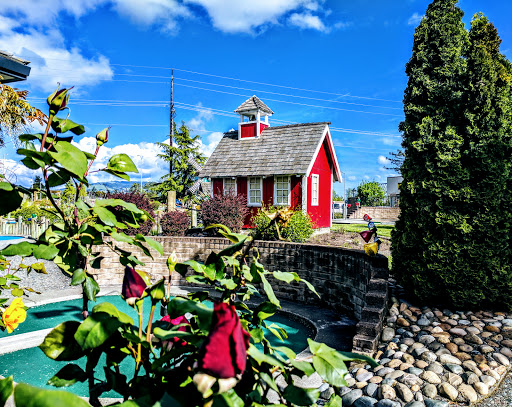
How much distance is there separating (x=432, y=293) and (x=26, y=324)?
6.84 meters

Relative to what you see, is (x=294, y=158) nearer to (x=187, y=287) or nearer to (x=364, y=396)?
(x=187, y=287)

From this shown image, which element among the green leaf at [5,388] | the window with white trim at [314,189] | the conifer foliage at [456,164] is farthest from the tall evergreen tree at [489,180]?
the window with white trim at [314,189]

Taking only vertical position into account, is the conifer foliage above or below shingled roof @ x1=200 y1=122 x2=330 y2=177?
below

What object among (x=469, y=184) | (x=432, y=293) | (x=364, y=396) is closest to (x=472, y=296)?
(x=432, y=293)

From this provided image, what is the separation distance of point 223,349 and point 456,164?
5289 mm

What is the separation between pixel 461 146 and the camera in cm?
506

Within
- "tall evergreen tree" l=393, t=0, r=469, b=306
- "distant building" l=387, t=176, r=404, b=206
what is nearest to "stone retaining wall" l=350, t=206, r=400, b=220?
"distant building" l=387, t=176, r=404, b=206

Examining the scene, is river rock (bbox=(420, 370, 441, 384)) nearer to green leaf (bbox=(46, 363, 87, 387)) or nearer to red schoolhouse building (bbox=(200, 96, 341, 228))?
green leaf (bbox=(46, 363, 87, 387))

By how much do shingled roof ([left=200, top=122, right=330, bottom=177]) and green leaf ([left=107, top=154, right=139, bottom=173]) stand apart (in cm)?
1557

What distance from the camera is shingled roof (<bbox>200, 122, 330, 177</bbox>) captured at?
56.4ft

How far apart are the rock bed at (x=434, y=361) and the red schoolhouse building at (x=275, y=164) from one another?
11.7 m

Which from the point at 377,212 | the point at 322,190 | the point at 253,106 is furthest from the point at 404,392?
the point at 377,212

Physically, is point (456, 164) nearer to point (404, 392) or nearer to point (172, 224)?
point (404, 392)

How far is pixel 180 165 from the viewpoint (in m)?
31.8
